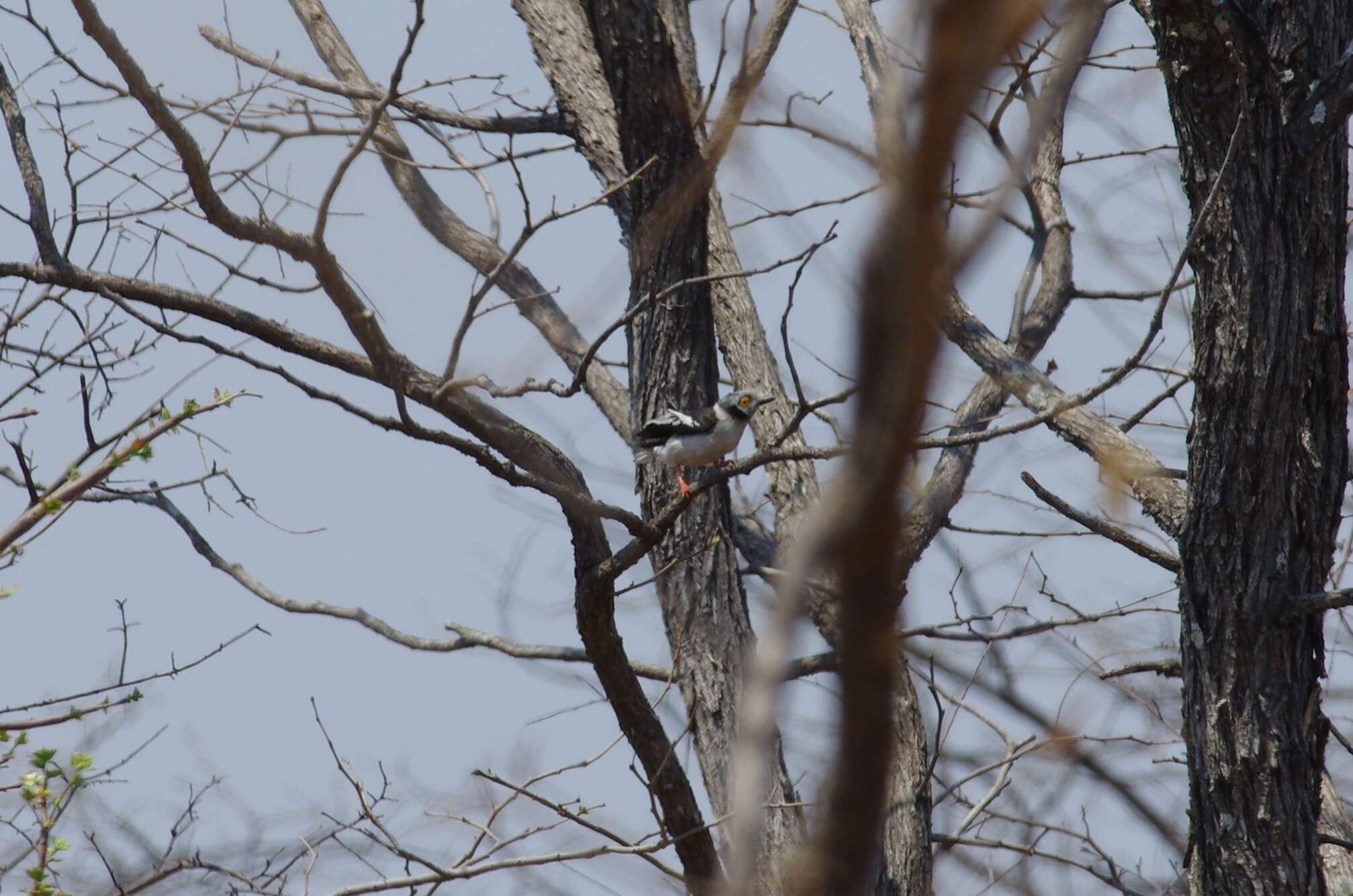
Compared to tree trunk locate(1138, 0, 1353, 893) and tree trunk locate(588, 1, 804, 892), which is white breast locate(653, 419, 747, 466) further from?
tree trunk locate(1138, 0, 1353, 893)

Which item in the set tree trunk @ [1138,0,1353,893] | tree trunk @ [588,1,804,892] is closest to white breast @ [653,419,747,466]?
tree trunk @ [588,1,804,892]

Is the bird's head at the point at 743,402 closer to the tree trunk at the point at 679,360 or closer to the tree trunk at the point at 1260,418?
the tree trunk at the point at 679,360

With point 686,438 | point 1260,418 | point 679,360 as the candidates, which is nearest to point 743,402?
point 679,360

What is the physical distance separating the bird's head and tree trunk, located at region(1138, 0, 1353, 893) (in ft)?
10.2

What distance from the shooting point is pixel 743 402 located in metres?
7.56

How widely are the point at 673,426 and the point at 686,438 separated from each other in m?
0.09

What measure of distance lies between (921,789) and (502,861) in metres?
2.68

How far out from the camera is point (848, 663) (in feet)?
1.92

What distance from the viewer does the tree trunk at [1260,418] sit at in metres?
4.27

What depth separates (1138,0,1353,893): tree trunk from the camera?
14.0 ft

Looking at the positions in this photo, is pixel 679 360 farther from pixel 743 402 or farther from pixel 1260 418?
pixel 1260 418

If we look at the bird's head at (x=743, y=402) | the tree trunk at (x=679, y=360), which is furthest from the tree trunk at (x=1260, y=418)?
the bird's head at (x=743, y=402)

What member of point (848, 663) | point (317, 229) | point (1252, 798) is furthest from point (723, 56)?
point (848, 663)

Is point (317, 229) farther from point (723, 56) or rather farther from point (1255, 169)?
point (1255, 169)
